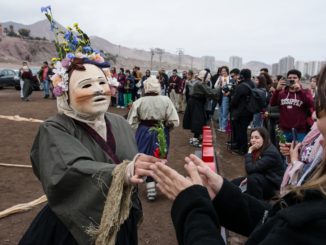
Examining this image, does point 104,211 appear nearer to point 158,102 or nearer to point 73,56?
point 73,56

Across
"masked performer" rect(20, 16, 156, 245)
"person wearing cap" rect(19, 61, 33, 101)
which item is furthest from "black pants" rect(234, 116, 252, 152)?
"person wearing cap" rect(19, 61, 33, 101)

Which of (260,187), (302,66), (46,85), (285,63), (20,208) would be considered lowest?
(20,208)

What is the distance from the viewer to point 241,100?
738cm

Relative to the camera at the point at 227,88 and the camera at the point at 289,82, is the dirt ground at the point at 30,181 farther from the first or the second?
the camera at the point at 289,82

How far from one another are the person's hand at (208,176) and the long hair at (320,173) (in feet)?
1.64

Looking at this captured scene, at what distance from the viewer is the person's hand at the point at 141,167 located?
1.85 metres

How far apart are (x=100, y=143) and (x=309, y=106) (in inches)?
167

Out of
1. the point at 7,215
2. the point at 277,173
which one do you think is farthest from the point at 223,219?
the point at 7,215

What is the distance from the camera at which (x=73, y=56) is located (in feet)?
8.52

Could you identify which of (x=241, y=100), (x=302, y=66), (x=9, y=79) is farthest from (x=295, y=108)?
(x=9, y=79)

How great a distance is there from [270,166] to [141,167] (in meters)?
2.85

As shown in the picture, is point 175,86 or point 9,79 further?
point 9,79

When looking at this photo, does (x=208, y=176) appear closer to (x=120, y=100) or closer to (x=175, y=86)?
(x=175, y=86)

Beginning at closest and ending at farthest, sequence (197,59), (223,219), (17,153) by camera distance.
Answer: (223,219), (17,153), (197,59)
